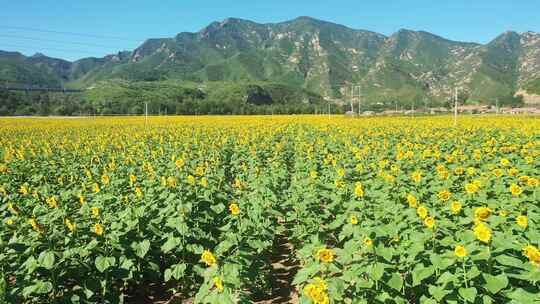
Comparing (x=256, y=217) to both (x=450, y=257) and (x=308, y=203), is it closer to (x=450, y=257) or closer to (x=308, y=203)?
(x=308, y=203)

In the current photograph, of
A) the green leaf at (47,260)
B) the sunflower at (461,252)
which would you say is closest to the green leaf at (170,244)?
the green leaf at (47,260)

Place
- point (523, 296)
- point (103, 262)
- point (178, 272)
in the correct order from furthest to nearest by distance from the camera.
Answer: point (178, 272)
point (103, 262)
point (523, 296)

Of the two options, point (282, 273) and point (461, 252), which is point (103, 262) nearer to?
point (282, 273)

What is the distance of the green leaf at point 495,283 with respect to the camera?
2.94 meters

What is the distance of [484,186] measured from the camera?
603 centimetres

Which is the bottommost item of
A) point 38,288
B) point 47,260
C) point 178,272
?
point 178,272

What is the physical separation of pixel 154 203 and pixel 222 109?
9038 centimetres

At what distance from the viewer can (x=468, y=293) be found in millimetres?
2961

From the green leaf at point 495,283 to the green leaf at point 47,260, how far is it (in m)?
4.14

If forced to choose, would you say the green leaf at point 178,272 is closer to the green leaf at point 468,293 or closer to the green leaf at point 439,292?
the green leaf at point 439,292

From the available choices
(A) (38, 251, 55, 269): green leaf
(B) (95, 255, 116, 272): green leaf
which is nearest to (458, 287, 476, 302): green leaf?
(B) (95, 255, 116, 272): green leaf

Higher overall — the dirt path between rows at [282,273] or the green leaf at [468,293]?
the green leaf at [468,293]

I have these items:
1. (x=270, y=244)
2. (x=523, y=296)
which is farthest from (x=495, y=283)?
(x=270, y=244)

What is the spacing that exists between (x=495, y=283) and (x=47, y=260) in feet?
14.0
